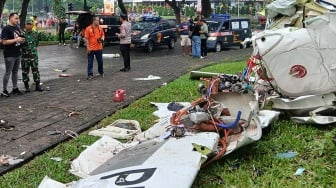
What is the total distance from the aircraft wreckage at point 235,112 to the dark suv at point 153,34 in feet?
46.5

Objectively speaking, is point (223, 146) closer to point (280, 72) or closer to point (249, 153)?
point (249, 153)

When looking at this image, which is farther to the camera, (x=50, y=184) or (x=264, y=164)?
(x=264, y=164)

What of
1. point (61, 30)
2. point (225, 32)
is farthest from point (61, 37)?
point (225, 32)

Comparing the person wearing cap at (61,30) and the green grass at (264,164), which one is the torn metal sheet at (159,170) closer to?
the green grass at (264,164)

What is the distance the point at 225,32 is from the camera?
23078mm

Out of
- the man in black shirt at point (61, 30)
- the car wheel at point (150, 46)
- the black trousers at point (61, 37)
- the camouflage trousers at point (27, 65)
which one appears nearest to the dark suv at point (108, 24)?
the man in black shirt at point (61, 30)

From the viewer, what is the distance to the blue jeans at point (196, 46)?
18156 mm

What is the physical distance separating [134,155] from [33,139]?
2.35m

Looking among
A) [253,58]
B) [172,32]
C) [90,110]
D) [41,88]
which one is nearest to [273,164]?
[253,58]

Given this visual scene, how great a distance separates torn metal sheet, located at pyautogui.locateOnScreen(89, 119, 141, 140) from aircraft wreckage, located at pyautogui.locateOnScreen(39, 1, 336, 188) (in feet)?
1.18

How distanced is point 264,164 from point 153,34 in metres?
18.2

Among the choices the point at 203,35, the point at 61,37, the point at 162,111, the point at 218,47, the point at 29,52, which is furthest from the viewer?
the point at 61,37

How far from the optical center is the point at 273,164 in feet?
16.3

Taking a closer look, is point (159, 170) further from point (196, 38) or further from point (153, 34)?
point (153, 34)
